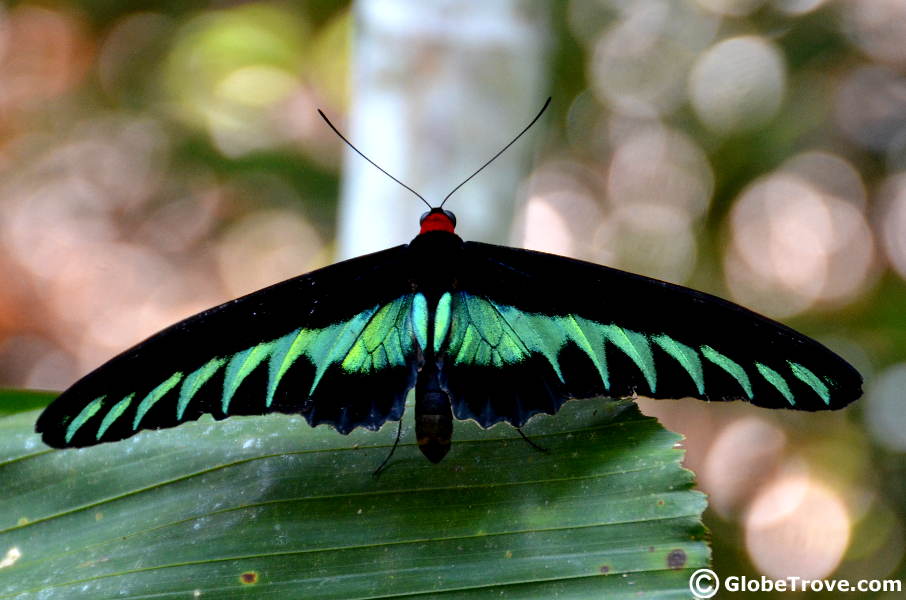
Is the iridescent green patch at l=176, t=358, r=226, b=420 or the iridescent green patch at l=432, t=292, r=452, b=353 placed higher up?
the iridescent green patch at l=432, t=292, r=452, b=353

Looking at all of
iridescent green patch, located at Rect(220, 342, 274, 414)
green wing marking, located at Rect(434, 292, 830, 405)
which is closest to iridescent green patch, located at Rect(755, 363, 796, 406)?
green wing marking, located at Rect(434, 292, 830, 405)

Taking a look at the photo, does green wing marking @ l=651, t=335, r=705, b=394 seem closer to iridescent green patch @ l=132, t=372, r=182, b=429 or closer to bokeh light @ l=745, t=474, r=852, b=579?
iridescent green patch @ l=132, t=372, r=182, b=429

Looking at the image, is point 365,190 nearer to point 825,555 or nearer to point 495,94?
point 495,94

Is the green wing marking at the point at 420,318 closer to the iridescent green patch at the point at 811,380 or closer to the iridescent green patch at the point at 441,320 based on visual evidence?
the iridescent green patch at the point at 441,320

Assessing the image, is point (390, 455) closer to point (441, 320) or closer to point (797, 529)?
point (441, 320)

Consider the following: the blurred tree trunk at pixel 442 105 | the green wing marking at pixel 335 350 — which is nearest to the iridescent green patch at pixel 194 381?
the green wing marking at pixel 335 350
